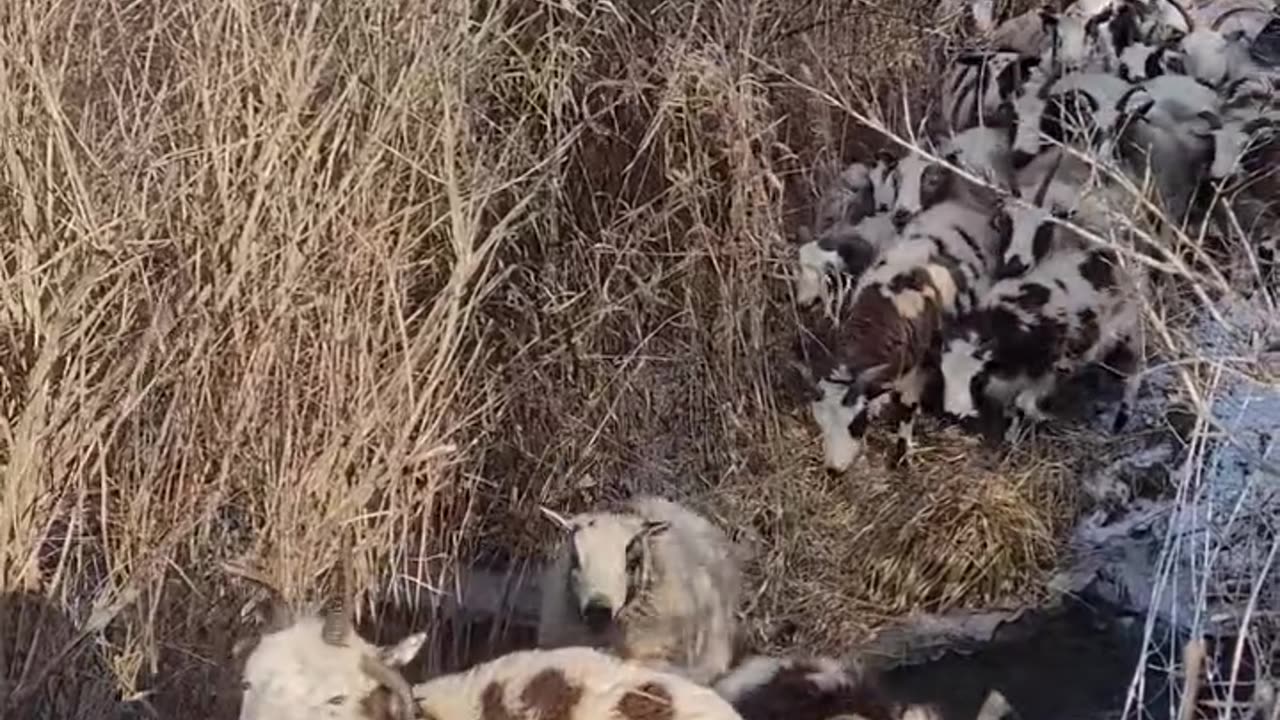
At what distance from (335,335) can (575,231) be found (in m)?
0.94

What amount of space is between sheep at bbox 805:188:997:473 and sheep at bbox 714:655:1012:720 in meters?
1.48

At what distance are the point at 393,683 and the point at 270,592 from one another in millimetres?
622

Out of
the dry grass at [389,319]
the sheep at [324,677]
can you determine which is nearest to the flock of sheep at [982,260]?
the dry grass at [389,319]

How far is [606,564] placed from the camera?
393 centimetres

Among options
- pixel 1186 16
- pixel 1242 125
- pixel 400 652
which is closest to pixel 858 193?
pixel 1242 125

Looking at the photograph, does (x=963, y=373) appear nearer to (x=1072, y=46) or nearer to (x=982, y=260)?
(x=982, y=260)

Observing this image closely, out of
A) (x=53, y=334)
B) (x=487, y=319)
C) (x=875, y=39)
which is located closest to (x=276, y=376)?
(x=53, y=334)

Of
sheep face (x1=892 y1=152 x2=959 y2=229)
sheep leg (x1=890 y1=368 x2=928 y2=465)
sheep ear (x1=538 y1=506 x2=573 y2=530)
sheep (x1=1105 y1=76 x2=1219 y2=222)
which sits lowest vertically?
sheep leg (x1=890 y1=368 x2=928 y2=465)

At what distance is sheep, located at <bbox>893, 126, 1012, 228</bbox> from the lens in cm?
537

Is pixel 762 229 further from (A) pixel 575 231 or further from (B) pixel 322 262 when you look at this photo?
(B) pixel 322 262

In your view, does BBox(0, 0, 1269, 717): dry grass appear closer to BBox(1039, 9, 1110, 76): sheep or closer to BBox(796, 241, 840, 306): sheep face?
BBox(796, 241, 840, 306): sheep face

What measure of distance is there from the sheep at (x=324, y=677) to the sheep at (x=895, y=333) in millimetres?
2011

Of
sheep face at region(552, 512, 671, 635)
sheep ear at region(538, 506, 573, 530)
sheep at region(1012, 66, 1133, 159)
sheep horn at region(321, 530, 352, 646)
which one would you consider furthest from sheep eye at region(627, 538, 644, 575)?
sheep at region(1012, 66, 1133, 159)

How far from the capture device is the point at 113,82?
383 cm
